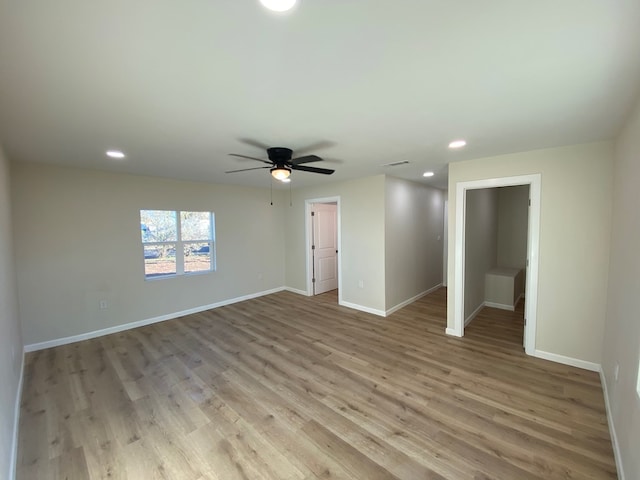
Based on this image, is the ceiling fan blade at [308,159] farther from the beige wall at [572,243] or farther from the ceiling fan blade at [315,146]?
the beige wall at [572,243]

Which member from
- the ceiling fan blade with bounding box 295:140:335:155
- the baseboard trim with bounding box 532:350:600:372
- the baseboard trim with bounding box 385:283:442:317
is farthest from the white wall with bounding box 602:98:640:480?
Answer: the baseboard trim with bounding box 385:283:442:317

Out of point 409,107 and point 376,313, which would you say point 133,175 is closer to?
point 409,107

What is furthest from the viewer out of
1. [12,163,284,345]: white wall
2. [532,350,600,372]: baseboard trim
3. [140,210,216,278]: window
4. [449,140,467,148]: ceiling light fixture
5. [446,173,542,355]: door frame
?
[140,210,216,278]: window

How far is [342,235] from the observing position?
504 cm

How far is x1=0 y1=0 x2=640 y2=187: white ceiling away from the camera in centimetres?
105

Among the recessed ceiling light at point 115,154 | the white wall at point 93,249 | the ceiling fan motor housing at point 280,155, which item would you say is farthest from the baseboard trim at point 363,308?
the recessed ceiling light at point 115,154

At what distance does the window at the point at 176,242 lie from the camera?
4375 mm

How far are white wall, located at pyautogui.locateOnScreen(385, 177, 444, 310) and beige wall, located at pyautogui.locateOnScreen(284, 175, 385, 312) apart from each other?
115 mm

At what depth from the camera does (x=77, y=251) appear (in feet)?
12.1

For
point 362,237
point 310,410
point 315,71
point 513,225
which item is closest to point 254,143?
point 315,71

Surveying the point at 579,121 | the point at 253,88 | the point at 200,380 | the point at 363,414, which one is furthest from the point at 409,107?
the point at 200,380

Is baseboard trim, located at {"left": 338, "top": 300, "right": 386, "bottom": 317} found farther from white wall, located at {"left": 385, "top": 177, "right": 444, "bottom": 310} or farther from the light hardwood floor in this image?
the light hardwood floor

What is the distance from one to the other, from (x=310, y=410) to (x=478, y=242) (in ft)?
12.4

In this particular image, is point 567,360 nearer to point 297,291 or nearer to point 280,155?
point 280,155
